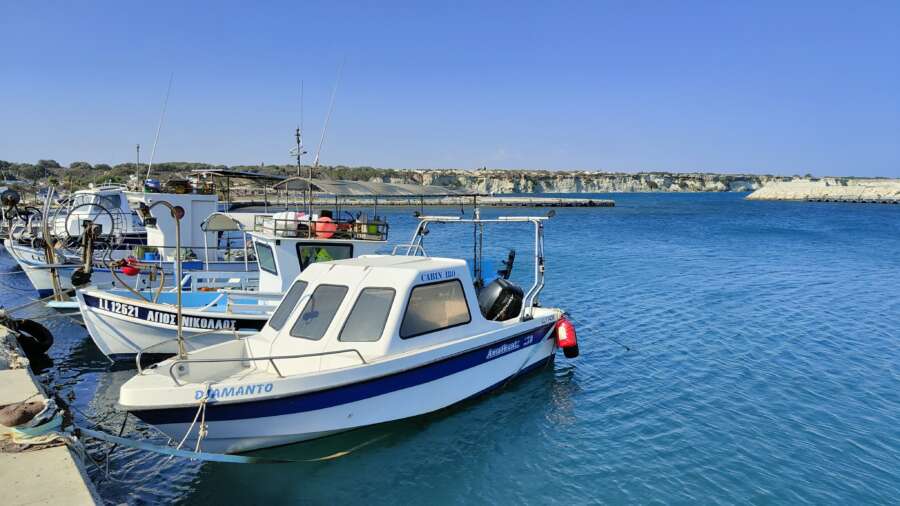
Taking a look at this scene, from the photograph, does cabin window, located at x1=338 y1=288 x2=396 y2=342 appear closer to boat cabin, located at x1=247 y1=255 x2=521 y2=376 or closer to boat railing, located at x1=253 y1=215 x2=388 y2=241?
boat cabin, located at x1=247 y1=255 x2=521 y2=376

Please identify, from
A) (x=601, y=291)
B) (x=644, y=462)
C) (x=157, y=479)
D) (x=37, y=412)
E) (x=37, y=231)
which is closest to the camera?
(x=37, y=412)

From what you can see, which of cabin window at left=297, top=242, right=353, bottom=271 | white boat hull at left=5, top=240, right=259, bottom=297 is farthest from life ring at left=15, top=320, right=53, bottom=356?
cabin window at left=297, top=242, right=353, bottom=271

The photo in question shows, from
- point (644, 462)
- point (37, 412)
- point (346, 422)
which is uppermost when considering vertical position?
point (37, 412)

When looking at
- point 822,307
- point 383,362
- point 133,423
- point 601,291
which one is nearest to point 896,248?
point 822,307

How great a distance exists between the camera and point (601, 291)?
880 inches

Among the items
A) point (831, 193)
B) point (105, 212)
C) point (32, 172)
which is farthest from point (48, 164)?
point (831, 193)

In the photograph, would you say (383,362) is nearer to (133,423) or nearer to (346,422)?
(346,422)

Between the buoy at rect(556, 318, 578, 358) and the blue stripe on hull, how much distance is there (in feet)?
9.97

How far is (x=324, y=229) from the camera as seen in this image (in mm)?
14344

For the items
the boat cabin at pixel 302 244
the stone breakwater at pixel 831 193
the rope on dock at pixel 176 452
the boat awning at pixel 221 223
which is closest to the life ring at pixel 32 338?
the boat awning at pixel 221 223

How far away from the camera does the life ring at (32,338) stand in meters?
13.7

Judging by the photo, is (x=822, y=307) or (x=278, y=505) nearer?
(x=278, y=505)

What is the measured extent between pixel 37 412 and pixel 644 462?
330 inches

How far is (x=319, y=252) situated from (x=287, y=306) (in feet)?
15.2
